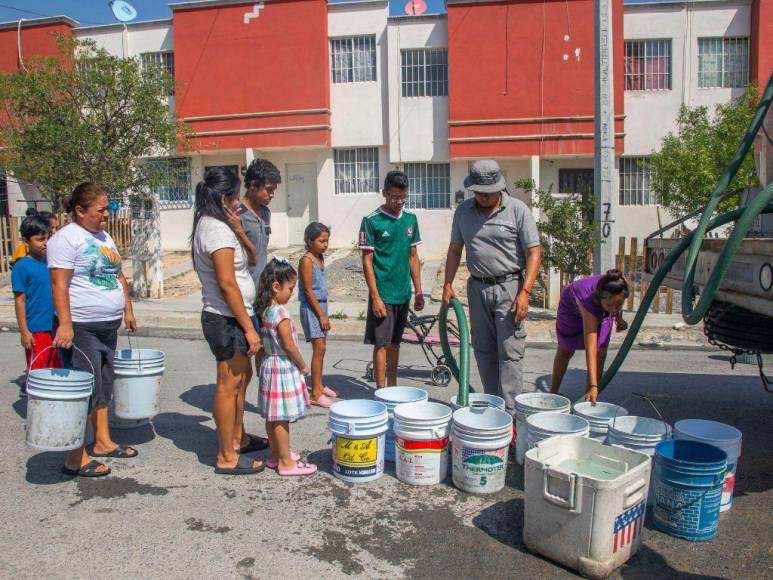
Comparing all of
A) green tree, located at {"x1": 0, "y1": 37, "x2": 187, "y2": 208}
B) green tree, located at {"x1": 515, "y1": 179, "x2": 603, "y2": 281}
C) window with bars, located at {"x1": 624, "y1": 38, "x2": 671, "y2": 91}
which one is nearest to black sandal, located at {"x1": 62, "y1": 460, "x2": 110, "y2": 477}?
green tree, located at {"x1": 515, "y1": 179, "x2": 603, "y2": 281}

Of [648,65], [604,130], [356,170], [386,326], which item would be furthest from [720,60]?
[386,326]

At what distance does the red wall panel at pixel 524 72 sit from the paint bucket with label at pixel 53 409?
16350mm

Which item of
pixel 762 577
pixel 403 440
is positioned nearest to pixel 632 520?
pixel 762 577

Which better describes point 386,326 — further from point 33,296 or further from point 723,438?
point 33,296

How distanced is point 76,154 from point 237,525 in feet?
29.4

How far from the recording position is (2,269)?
50.8 ft

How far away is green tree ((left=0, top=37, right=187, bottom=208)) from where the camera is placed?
10.8 metres

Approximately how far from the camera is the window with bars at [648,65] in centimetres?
1925

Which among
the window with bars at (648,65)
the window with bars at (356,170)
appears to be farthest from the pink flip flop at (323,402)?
the window with bars at (648,65)

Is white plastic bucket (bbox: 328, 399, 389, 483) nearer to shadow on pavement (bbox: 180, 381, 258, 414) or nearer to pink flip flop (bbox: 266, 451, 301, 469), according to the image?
pink flip flop (bbox: 266, 451, 301, 469)

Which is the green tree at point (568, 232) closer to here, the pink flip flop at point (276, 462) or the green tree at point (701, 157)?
the green tree at point (701, 157)

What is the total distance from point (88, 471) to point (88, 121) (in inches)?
326

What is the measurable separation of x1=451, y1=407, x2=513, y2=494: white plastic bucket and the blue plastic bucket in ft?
2.79

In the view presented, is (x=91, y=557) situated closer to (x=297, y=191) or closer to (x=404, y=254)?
(x=404, y=254)
